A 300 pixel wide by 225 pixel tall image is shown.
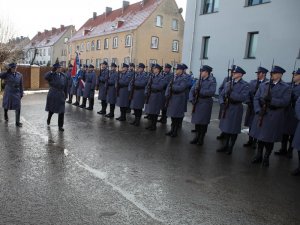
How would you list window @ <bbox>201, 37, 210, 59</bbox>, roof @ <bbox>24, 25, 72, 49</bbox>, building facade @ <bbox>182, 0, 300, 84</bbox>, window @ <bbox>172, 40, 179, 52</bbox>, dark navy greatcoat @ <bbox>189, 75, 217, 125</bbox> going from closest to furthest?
dark navy greatcoat @ <bbox>189, 75, 217, 125</bbox> < building facade @ <bbox>182, 0, 300, 84</bbox> < window @ <bbox>201, 37, 210, 59</bbox> < window @ <bbox>172, 40, 179, 52</bbox> < roof @ <bbox>24, 25, 72, 49</bbox>

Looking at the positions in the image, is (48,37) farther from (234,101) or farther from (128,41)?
(234,101)

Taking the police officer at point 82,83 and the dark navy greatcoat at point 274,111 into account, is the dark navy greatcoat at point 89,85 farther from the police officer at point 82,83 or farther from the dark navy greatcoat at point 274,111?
the dark navy greatcoat at point 274,111

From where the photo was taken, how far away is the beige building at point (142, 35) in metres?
36.8

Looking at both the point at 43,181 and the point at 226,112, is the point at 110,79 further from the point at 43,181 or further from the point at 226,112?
the point at 43,181

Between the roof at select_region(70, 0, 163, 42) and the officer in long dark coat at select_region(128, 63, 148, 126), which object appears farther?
the roof at select_region(70, 0, 163, 42)

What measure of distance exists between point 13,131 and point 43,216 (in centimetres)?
501

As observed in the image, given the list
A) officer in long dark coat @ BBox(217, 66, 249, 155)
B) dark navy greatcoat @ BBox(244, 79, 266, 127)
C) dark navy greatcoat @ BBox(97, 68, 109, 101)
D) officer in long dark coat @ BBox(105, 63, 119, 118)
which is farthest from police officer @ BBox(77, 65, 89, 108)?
officer in long dark coat @ BBox(217, 66, 249, 155)

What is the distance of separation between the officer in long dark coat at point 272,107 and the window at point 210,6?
14.3 m

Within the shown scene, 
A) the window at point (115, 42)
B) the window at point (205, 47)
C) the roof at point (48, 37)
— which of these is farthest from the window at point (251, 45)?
the roof at point (48, 37)

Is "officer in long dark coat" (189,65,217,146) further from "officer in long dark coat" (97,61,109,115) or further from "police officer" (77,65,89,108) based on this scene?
"police officer" (77,65,89,108)

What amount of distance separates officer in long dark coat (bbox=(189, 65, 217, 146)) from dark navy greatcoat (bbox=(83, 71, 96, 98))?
20.3 feet

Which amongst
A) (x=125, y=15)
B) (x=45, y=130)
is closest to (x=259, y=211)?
(x=45, y=130)

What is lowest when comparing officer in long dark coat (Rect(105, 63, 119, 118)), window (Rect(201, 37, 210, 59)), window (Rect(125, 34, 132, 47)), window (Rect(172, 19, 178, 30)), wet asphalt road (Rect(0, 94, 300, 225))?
wet asphalt road (Rect(0, 94, 300, 225))

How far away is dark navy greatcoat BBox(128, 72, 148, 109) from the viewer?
10.3 m
